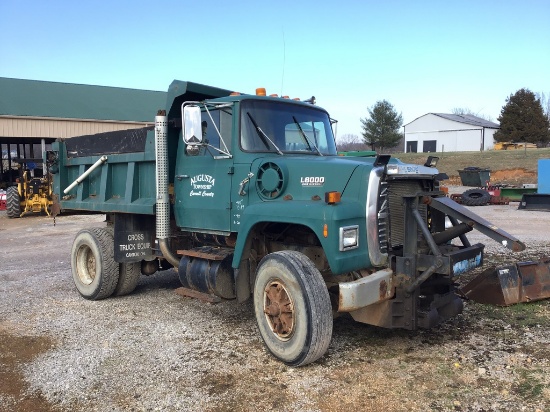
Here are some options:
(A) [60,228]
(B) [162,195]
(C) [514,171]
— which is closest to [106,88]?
(A) [60,228]

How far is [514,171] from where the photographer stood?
94.7 feet

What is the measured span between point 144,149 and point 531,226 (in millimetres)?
10979

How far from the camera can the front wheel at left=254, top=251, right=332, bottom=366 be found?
4.20 m

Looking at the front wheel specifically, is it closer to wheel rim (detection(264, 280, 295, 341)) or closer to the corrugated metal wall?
wheel rim (detection(264, 280, 295, 341))

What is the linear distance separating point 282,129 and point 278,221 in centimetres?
134

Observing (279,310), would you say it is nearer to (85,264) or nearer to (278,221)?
(278,221)

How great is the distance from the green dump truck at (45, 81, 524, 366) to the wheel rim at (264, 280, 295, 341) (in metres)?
0.01

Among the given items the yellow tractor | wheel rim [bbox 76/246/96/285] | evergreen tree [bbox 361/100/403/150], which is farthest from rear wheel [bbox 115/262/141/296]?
evergreen tree [bbox 361/100/403/150]

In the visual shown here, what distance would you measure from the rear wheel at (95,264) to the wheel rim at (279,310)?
9.85 ft

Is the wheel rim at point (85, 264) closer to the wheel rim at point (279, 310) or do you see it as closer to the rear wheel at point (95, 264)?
the rear wheel at point (95, 264)

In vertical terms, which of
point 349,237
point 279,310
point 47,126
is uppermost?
point 47,126

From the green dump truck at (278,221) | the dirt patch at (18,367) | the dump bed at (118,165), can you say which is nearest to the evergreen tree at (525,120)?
the green dump truck at (278,221)

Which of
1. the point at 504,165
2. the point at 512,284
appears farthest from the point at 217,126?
the point at 504,165

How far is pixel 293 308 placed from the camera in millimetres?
4363
